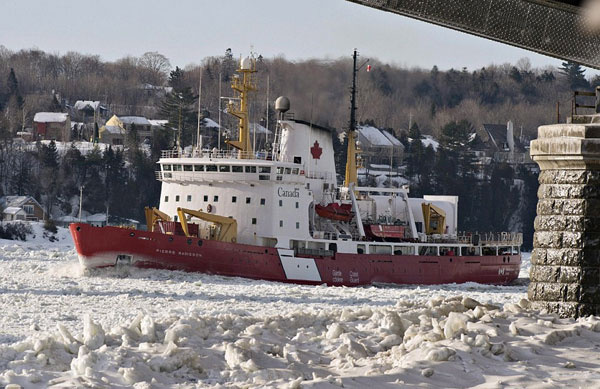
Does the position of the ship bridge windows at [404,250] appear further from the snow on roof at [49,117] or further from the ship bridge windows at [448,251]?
the snow on roof at [49,117]

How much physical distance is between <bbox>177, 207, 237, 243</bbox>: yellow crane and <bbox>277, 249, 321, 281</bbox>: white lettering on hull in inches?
Answer: 69.0

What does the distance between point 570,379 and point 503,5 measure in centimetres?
510

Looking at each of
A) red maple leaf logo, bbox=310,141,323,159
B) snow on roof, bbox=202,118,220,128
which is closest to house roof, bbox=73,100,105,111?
snow on roof, bbox=202,118,220,128

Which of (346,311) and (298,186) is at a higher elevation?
(298,186)

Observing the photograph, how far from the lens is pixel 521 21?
1616cm

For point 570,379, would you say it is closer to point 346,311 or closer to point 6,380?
point 346,311

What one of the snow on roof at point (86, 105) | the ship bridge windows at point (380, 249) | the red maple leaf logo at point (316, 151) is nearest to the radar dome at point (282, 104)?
the red maple leaf logo at point (316, 151)

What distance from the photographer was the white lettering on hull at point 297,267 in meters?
39.0

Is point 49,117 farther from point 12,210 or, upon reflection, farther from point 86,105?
point 12,210

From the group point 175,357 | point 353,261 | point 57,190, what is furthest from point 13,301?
point 57,190

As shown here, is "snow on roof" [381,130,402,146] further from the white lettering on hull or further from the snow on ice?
the snow on ice

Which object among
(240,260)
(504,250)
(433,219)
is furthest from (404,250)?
(504,250)

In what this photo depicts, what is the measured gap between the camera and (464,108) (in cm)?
9238

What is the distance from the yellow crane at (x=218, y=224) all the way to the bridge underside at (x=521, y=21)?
72.8 feet
